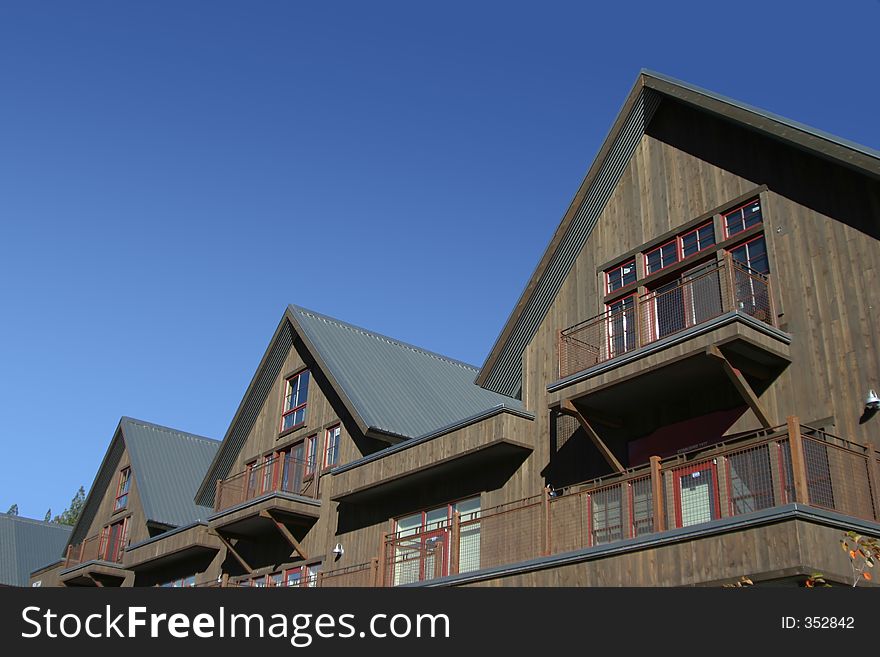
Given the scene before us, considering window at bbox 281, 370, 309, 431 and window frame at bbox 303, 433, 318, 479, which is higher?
window at bbox 281, 370, 309, 431

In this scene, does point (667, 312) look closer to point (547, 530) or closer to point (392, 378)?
point (547, 530)

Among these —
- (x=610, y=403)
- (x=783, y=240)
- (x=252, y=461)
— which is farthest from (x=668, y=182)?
(x=252, y=461)

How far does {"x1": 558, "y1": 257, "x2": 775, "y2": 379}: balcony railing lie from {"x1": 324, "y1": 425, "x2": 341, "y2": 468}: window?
9.58 metres

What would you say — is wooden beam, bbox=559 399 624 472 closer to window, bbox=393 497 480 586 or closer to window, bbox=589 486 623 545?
window, bbox=589 486 623 545

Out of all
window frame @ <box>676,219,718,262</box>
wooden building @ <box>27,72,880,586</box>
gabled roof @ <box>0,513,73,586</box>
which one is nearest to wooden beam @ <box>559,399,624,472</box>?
wooden building @ <box>27,72,880,586</box>

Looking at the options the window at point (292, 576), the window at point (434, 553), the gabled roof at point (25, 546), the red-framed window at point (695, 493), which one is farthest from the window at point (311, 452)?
the gabled roof at point (25, 546)

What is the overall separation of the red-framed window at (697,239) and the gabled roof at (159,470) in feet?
77.2

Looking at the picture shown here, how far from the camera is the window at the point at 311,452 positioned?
29003mm

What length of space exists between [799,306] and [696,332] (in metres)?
1.89

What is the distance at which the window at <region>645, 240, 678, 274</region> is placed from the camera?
20203 millimetres

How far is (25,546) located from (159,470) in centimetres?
1385
